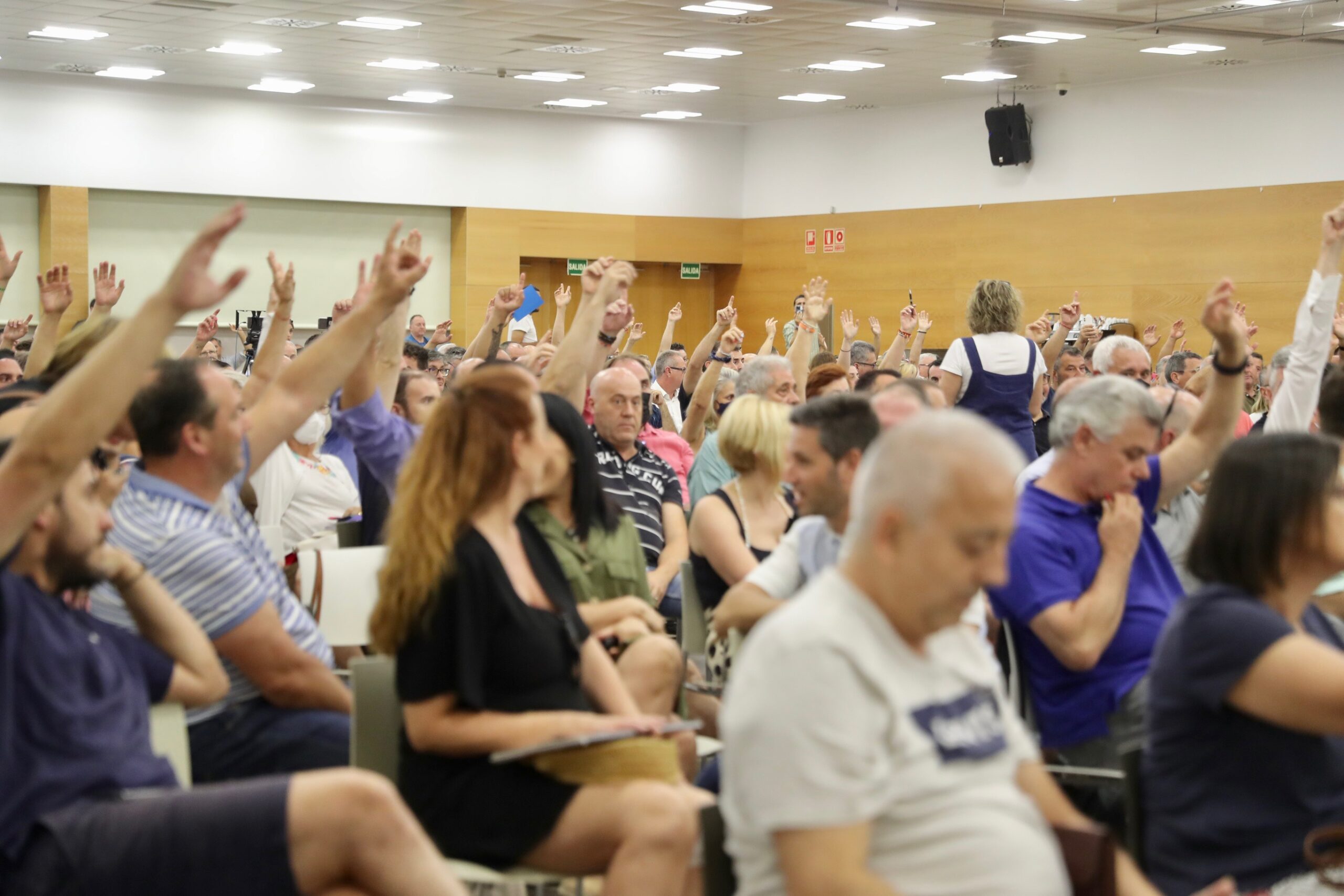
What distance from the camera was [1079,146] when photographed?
14914 millimetres

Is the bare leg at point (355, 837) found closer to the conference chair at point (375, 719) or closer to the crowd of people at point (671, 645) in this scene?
the crowd of people at point (671, 645)

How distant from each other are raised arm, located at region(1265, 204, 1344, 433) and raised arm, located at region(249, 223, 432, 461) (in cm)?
259

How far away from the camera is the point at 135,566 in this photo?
8.22 ft

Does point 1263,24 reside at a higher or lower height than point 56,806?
higher

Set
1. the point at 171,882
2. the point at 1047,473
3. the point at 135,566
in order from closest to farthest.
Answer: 1. the point at 171,882
2. the point at 135,566
3. the point at 1047,473

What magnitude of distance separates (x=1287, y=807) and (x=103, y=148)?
1524cm

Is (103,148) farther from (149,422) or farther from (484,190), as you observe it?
(149,422)

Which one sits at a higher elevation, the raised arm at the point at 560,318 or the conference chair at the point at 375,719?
the raised arm at the point at 560,318

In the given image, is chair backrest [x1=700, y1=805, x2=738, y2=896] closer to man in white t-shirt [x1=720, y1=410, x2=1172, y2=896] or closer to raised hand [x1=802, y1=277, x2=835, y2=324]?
man in white t-shirt [x1=720, y1=410, x2=1172, y2=896]

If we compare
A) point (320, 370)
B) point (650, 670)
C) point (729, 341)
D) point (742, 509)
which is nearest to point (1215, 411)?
point (742, 509)

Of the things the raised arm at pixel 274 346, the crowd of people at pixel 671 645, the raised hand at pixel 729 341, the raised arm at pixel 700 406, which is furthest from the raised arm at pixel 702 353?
the crowd of people at pixel 671 645

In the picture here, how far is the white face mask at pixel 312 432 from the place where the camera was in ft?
17.4

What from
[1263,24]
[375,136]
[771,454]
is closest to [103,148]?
[375,136]

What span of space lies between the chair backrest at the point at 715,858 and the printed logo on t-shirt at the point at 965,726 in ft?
1.32
